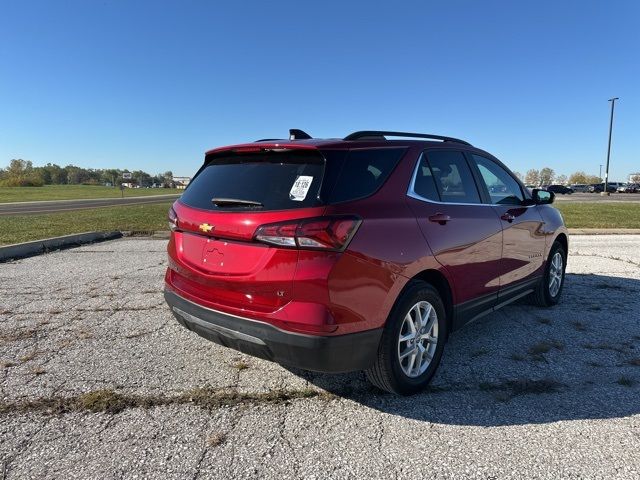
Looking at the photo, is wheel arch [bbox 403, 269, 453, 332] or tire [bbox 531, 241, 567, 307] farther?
tire [bbox 531, 241, 567, 307]

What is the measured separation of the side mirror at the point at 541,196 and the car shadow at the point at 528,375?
1267mm

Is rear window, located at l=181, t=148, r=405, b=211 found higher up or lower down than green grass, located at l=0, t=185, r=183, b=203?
higher up

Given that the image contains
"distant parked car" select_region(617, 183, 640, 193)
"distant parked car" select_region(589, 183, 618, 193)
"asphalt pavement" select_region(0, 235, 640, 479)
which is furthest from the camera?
"distant parked car" select_region(617, 183, 640, 193)

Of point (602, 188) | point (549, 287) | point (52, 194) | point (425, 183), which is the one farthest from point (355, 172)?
point (602, 188)

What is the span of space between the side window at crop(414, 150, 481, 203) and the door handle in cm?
14

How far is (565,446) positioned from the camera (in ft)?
8.37

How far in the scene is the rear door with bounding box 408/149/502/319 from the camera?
3229 mm

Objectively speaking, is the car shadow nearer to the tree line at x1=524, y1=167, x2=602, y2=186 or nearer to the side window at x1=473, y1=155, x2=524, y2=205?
the side window at x1=473, y1=155, x2=524, y2=205

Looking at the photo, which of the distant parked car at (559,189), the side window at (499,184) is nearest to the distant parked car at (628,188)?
the distant parked car at (559,189)

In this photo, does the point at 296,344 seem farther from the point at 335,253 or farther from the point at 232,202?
the point at 232,202

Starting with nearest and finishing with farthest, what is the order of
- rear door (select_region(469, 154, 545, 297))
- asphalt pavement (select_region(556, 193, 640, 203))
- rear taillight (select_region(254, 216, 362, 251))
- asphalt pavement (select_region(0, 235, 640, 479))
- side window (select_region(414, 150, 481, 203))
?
asphalt pavement (select_region(0, 235, 640, 479)) → rear taillight (select_region(254, 216, 362, 251)) → side window (select_region(414, 150, 481, 203)) → rear door (select_region(469, 154, 545, 297)) → asphalt pavement (select_region(556, 193, 640, 203))

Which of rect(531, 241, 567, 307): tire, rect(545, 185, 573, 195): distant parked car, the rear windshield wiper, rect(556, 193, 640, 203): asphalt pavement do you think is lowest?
rect(531, 241, 567, 307): tire

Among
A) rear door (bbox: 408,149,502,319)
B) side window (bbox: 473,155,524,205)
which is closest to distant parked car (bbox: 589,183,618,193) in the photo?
side window (bbox: 473,155,524,205)

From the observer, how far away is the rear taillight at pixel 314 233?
2533 millimetres
